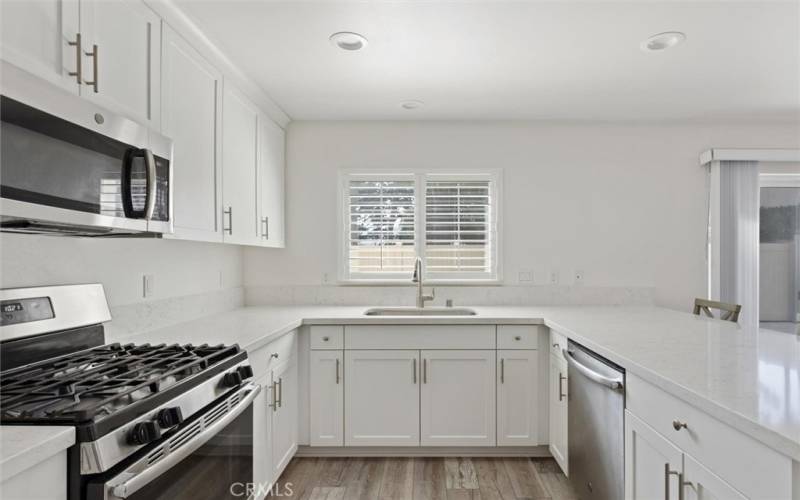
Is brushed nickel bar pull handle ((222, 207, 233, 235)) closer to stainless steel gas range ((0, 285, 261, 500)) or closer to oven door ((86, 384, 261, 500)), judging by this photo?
stainless steel gas range ((0, 285, 261, 500))

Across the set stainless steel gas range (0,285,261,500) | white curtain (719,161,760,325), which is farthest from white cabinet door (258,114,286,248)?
white curtain (719,161,760,325)

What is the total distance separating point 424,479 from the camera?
2.57 m

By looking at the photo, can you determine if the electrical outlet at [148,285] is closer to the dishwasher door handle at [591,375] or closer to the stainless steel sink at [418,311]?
the stainless steel sink at [418,311]

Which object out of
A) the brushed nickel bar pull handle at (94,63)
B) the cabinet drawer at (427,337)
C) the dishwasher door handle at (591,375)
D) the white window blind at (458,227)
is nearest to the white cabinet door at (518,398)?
the cabinet drawer at (427,337)

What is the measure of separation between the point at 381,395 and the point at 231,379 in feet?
4.45

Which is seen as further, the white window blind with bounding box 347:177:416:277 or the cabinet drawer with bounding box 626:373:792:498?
the white window blind with bounding box 347:177:416:277

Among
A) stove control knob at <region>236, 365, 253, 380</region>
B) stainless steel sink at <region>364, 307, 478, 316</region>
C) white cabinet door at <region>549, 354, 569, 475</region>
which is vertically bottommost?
white cabinet door at <region>549, 354, 569, 475</region>

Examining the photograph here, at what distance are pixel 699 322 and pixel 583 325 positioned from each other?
0.65 metres

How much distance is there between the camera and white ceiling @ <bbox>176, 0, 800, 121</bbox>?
1.89 meters

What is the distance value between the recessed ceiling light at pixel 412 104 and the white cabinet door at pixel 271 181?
0.94 metres

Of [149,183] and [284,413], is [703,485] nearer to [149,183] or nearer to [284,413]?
[149,183]

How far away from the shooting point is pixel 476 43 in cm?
217

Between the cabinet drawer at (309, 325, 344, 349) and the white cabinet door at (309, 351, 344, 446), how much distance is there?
0.14 feet

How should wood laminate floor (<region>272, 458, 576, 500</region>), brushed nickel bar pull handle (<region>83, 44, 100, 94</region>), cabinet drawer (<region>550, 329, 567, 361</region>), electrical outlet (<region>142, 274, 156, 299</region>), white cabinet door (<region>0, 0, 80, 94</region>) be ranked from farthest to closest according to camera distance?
1. cabinet drawer (<region>550, 329, 567, 361</region>)
2. wood laminate floor (<region>272, 458, 576, 500</region>)
3. electrical outlet (<region>142, 274, 156, 299</region>)
4. brushed nickel bar pull handle (<region>83, 44, 100, 94</region>)
5. white cabinet door (<region>0, 0, 80, 94</region>)
